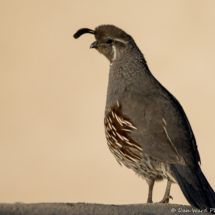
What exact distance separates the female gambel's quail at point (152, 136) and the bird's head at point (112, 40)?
0.42 m

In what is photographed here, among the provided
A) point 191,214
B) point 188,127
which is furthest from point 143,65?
point 191,214

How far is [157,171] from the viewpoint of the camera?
152 inches

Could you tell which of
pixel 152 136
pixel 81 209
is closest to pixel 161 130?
pixel 152 136

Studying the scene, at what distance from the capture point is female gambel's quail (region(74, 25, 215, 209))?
3561 mm

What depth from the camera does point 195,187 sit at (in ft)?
11.3

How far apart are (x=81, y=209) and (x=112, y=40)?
2.62 meters

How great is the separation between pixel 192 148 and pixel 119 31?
1.86 metres

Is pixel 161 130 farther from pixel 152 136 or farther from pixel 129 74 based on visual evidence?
pixel 129 74

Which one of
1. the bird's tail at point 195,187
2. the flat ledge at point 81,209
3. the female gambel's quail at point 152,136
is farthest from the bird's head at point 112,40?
the flat ledge at point 81,209

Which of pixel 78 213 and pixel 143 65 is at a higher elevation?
pixel 143 65

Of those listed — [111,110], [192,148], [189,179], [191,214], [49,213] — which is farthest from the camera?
[111,110]

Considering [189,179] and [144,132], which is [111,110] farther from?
[189,179]

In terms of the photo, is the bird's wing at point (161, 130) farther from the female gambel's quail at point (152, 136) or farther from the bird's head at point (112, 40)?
the bird's head at point (112, 40)

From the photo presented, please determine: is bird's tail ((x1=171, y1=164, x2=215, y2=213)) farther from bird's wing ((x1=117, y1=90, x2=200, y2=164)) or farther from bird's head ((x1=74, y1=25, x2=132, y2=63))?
bird's head ((x1=74, y1=25, x2=132, y2=63))
